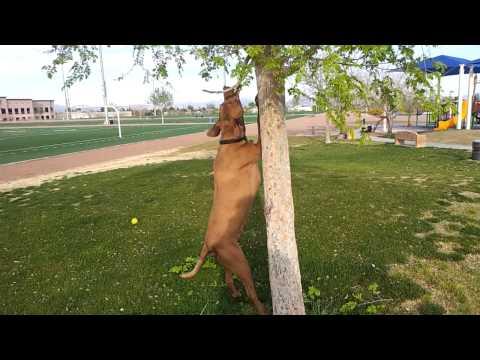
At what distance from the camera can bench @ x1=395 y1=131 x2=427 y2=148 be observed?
17.7 metres

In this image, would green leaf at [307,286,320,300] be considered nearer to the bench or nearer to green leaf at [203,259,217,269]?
green leaf at [203,259,217,269]

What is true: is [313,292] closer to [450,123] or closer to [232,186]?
[232,186]

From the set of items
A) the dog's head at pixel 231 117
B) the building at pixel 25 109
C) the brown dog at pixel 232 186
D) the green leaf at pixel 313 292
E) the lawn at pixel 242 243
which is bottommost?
the lawn at pixel 242 243

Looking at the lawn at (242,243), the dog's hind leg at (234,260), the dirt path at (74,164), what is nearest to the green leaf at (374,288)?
the lawn at (242,243)

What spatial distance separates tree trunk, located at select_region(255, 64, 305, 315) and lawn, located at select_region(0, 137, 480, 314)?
844 mm

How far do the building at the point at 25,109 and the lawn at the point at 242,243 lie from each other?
10387 centimetres

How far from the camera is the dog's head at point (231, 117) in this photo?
10.9 feet

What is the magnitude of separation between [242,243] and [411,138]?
1496cm

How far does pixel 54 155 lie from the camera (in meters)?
21.5

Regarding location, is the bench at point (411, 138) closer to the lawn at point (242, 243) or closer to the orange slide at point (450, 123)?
the lawn at point (242, 243)
